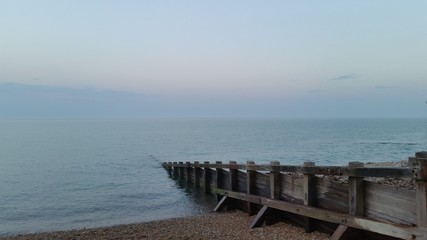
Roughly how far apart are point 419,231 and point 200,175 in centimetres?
1601

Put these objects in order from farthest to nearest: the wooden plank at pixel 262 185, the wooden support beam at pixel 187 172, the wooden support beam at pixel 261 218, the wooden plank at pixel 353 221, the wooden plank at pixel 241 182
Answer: the wooden support beam at pixel 187 172
the wooden plank at pixel 241 182
the wooden plank at pixel 262 185
the wooden support beam at pixel 261 218
the wooden plank at pixel 353 221

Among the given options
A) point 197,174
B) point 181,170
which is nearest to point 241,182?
point 197,174

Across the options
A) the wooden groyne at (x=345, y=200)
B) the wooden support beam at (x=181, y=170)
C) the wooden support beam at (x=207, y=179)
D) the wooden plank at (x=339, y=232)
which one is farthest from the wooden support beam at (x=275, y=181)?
the wooden support beam at (x=181, y=170)

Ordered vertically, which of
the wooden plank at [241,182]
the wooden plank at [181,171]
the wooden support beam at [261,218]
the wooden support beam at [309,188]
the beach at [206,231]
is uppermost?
the wooden support beam at [309,188]

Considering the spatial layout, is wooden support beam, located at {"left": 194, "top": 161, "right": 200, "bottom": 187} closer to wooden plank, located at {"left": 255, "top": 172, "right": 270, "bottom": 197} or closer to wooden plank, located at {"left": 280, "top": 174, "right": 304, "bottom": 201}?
wooden plank, located at {"left": 255, "top": 172, "right": 270, "bottom": 197}

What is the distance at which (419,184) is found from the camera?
574 cm

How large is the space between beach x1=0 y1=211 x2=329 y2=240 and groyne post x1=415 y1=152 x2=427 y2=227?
2.67m

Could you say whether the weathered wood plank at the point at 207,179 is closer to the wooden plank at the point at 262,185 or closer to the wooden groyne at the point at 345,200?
the wooden groyne at the point at 345,200

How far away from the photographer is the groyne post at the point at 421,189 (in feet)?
18.6

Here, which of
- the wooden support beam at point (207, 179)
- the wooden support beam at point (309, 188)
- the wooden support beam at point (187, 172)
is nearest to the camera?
the wooden support beam at point (309, 188)

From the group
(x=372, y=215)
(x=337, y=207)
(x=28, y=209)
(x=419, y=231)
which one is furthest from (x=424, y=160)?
(x=28, y=209)

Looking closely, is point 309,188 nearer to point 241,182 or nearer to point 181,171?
point 241,182

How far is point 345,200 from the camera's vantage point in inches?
303

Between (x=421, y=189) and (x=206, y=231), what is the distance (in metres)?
5.92
